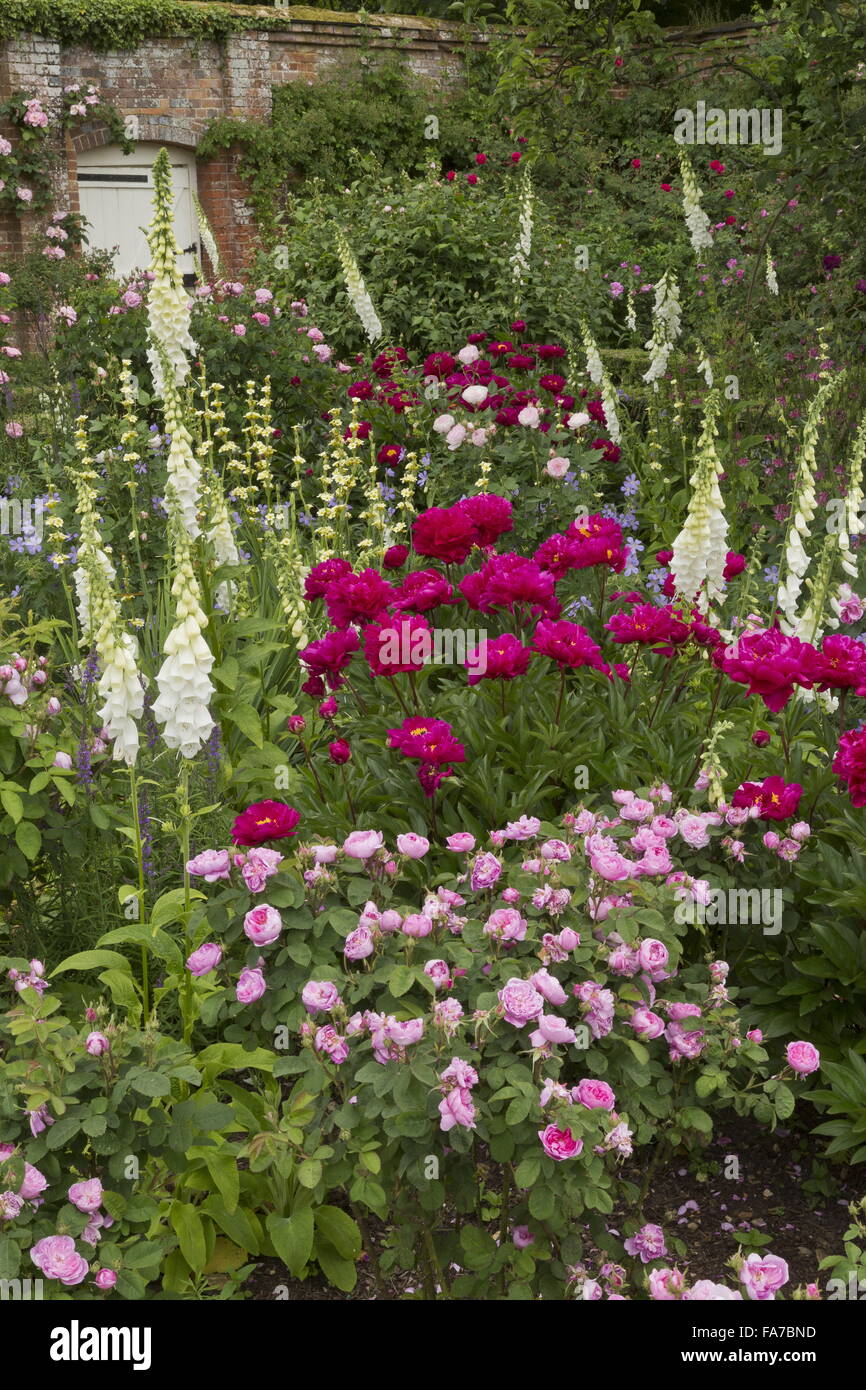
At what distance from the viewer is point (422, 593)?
2939mm

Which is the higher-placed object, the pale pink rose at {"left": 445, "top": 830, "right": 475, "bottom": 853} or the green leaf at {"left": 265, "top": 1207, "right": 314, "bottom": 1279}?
the pale pink rose at {"left": 445, "top": 830, "right": 475, "bottom": 853}

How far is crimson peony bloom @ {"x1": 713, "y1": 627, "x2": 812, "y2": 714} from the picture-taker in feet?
8.47

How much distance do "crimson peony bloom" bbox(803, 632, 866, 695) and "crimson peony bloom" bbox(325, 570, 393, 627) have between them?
0.94 metres

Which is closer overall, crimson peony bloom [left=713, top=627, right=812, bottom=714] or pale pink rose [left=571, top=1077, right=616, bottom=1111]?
pale pink rose [left=571, top=1077, right=616, bottom=1111]

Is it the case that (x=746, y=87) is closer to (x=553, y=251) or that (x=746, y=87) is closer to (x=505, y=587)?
(x=553, y=251)

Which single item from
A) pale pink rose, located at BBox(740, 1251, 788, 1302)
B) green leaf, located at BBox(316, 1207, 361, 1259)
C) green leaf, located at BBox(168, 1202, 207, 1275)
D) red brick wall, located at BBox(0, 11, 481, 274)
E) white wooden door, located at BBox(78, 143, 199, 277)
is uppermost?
red brick wall, located at BBox(0, 11, 481, 274)

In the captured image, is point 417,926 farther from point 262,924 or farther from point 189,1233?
point 189,1233

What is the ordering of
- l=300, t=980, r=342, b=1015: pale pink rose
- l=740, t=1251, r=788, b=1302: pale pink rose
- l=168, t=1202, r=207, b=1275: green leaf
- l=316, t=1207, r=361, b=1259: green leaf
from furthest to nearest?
l=316, t=1207, r=361, b=1259: green leaf → l=168, t=1202, r=207, b=1275: green leaf → l=300, t=980, r=342, b=1015: pale pink rose → l=740, t=1251, r=788, b=1302: pale pink rose

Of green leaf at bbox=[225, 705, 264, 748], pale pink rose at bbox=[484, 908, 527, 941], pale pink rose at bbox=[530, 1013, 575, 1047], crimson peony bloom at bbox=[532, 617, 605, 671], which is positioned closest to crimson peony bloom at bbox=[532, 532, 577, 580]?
crimson peony bloom at bbox=[532, 617, 605, 671]

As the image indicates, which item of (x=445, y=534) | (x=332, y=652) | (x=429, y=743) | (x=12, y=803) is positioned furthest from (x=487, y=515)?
(x=12, y=803)

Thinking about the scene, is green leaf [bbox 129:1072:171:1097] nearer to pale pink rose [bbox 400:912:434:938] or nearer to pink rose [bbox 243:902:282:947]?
pink rose [bbox 243:902:282:947]

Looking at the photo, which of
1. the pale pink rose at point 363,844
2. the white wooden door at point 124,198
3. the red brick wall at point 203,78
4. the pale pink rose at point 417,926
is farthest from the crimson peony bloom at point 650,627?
the white wooden door at point 124,198

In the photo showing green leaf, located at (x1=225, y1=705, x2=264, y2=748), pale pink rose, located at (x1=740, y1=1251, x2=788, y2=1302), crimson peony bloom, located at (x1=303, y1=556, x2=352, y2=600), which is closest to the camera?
pale pink rose, located at (x1=740, y1=1251, x2=788, y2=1302)
